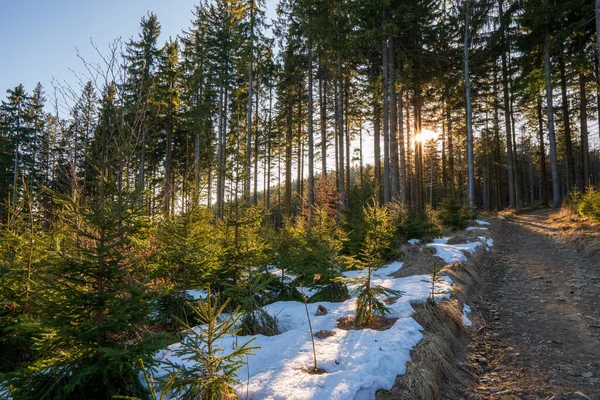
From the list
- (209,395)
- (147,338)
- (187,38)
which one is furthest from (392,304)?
(187,38)

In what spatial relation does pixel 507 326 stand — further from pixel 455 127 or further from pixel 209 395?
pixel 455 127

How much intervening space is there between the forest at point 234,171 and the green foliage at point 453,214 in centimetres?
10

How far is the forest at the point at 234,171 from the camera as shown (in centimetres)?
278

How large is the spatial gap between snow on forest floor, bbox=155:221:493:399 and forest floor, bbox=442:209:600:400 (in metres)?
0.74

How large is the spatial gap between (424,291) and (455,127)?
27.6 meters

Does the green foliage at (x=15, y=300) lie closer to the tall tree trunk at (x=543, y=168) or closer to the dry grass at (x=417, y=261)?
the dry grass at (x=417, y=261)

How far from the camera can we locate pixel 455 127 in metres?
28.4

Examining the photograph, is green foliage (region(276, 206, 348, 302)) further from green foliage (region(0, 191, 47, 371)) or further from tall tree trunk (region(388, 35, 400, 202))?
tall tree trunk (region(388, 35, 400, 202))

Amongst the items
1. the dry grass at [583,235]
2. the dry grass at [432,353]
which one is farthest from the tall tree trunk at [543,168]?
the dry grass at [432,353]

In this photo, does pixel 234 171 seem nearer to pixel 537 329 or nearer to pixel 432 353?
pixel 432 353

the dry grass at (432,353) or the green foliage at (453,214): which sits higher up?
the green foliage at (453,214)

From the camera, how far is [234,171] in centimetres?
629

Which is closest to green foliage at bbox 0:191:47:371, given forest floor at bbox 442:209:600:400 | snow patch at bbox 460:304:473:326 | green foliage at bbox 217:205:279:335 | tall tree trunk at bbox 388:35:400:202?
green foliage at bbox 217:205:279:335

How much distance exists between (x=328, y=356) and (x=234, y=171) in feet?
13.5
